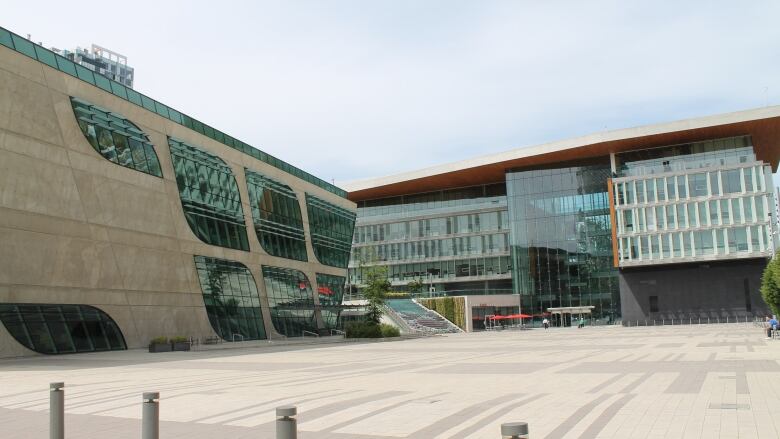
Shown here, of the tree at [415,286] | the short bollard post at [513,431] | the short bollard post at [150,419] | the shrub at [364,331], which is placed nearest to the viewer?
the short bollard post at [513,431]

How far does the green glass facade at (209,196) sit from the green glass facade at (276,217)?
2464mm

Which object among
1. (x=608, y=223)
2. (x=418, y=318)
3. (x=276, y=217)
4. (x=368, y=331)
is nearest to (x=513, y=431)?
(x=368, y=331)

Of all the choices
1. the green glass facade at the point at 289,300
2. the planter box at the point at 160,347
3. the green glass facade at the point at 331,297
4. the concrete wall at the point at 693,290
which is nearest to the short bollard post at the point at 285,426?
the planter box at the point at 160,347

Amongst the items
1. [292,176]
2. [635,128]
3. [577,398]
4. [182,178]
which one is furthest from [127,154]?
[635,128]

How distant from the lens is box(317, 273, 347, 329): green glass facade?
65188 mm

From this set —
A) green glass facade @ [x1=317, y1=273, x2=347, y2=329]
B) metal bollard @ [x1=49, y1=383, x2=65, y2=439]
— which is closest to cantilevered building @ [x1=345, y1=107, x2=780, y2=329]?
green glass facade @ [x1=317, y1=273, x2=347, y2=329]

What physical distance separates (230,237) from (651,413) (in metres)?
41.2

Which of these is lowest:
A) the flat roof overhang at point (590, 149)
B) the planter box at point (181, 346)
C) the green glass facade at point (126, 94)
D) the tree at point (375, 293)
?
the planter box at point (181, 346)

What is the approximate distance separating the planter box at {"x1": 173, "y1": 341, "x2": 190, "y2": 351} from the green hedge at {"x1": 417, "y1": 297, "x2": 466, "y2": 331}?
141 ft

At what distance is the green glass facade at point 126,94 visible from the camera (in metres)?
32.3

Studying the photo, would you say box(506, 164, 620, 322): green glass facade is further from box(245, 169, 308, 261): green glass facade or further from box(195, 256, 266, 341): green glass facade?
box(195, 256, 266, 341): green glass facade

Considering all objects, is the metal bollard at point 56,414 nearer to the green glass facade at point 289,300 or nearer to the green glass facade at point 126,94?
the green glass facade at point 126,94

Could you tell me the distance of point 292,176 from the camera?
6084 cm

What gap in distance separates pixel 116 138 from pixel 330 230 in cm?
3262
